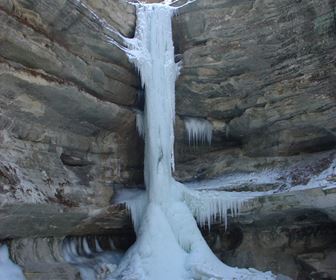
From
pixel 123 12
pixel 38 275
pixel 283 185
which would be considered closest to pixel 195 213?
pixel 283 185

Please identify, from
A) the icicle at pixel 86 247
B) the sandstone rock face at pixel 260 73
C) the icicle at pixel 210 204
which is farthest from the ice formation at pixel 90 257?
the sandstone rock face at pixel 260 73

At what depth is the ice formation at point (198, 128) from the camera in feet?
48.1

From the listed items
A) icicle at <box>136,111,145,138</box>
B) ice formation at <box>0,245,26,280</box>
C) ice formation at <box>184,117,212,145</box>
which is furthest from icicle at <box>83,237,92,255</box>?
ice formation at <box>184,117,212,145</box>

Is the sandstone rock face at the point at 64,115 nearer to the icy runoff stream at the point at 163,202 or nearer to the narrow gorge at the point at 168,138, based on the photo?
the narrow gorge at the point at 168,138

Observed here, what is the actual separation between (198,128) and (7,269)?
757 centimetres

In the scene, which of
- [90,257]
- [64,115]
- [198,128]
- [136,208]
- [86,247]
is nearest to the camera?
[64,115]

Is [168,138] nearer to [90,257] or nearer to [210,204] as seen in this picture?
[210,204]

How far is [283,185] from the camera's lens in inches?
485

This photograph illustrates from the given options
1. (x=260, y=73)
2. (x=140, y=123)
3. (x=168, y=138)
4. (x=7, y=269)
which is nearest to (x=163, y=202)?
(x=168, y=138)

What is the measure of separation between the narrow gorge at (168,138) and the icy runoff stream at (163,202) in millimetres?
38

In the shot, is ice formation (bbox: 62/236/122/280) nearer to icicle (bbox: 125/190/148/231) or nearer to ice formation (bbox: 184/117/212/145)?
icicle (bbox: 125/190/148/231)

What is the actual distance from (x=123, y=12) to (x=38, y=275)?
8.05 m

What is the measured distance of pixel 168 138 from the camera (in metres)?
13.2

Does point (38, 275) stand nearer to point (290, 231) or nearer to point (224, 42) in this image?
point (290, 231)
